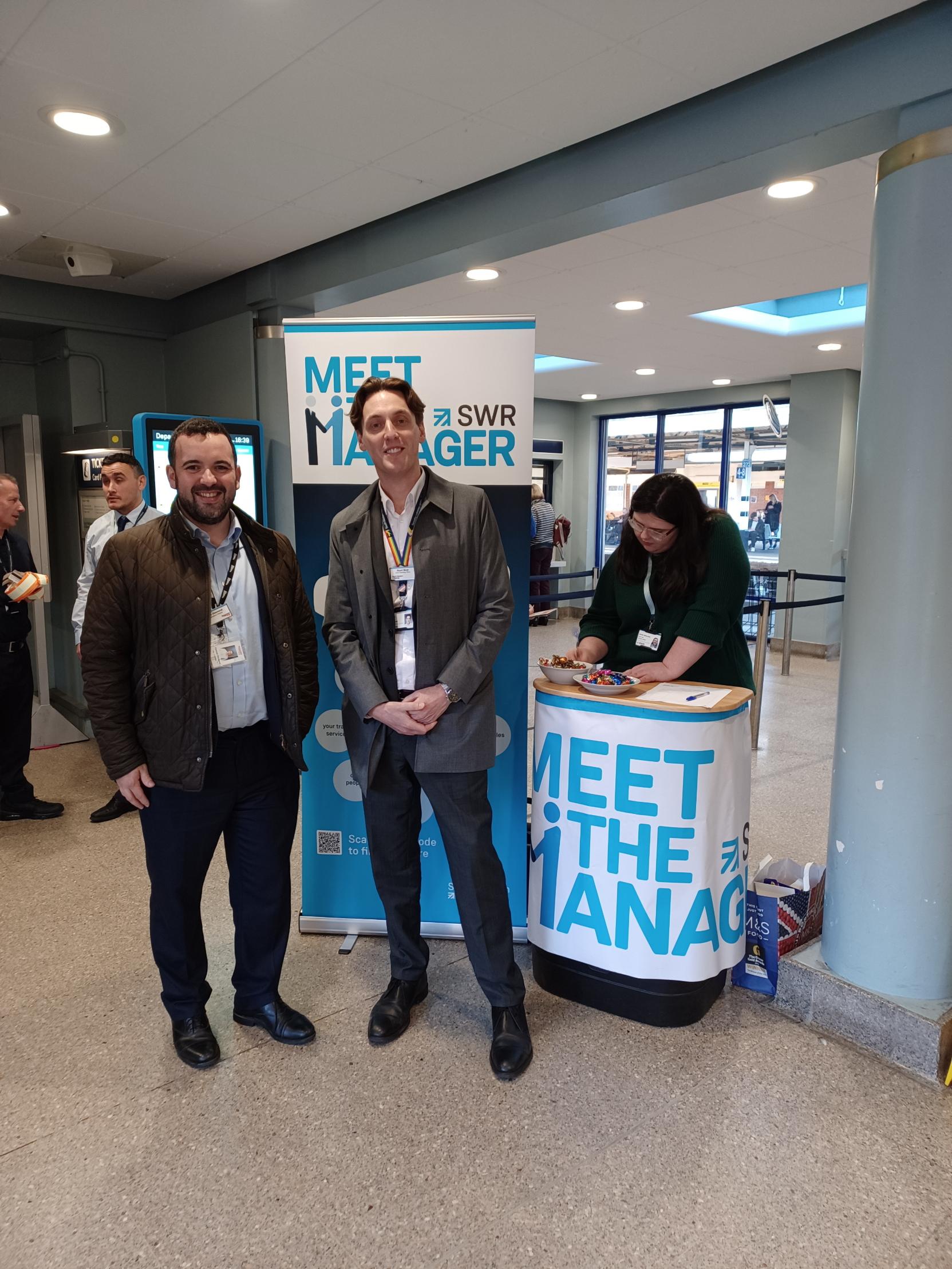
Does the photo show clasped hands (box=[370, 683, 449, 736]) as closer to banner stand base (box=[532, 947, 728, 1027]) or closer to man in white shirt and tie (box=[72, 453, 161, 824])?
banner stand base (box=[532, 947, 728, 1027])

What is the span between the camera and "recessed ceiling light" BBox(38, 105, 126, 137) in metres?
2.71

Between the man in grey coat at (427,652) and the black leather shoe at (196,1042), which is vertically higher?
the man in grey coat at (427,652)

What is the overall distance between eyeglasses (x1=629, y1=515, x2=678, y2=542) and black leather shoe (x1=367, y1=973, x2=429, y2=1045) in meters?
1.46

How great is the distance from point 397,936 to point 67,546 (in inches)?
166

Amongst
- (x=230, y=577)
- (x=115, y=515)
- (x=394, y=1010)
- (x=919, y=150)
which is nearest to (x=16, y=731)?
(x=115, y=515)

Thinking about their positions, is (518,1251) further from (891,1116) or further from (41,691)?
(41,691)

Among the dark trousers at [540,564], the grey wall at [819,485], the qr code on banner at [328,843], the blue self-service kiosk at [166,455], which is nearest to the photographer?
the qr code on banner at [328,843]

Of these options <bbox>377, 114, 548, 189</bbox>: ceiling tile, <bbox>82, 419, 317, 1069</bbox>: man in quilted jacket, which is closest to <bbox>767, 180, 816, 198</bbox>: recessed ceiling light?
<bbox>377, 114, 548, 189</bbox>: ceiling tile

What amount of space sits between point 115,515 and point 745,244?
3.34m

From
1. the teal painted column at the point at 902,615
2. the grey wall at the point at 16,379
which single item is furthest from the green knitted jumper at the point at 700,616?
the grey wall at the point at 16,379

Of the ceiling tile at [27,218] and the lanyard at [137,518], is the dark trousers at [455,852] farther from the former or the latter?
the ceiling tile at [27,218]

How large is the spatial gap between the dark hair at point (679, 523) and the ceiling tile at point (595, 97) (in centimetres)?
115

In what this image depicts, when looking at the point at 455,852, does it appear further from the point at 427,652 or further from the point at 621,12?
the point at 621,12

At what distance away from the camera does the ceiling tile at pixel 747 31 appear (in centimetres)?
206
